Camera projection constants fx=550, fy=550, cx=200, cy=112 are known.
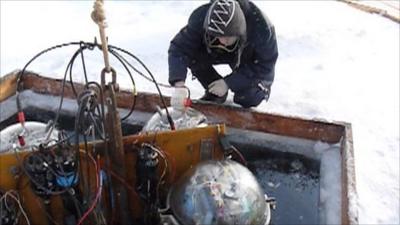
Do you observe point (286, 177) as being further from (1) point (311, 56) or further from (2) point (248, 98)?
(1) point (311, 56)

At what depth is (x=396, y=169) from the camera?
422cm

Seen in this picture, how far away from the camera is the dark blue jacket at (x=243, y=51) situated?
3.92 m

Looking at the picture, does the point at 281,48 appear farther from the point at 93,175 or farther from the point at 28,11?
the point at 93,175

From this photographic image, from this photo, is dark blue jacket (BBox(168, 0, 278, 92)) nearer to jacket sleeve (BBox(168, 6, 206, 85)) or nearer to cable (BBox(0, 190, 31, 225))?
jacket sleeve (BBox(168, 6, 206, 85))

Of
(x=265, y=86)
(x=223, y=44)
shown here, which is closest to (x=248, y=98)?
(x=265, y=86)

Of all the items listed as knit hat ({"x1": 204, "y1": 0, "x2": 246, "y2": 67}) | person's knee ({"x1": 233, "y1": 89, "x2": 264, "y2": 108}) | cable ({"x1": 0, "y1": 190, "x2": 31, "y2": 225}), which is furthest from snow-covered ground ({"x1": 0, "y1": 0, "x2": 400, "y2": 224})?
cable ({"x1": 0, "y1": 190, "x2": 31, "y2": 225})

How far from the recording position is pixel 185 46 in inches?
161

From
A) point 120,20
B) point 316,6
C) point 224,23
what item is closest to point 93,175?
point 224,23

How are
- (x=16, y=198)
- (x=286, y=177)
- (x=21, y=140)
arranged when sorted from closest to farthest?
(x=16, y=198) < (x=21, y=140) < (x=286, y=177)

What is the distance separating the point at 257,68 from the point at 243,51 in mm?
178

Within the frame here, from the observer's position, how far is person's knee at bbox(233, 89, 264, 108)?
4.13 metres

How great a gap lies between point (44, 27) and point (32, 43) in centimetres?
42

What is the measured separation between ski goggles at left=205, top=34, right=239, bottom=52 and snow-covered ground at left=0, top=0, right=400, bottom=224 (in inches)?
25.1

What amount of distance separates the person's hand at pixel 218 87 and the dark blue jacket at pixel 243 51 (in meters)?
0.04
